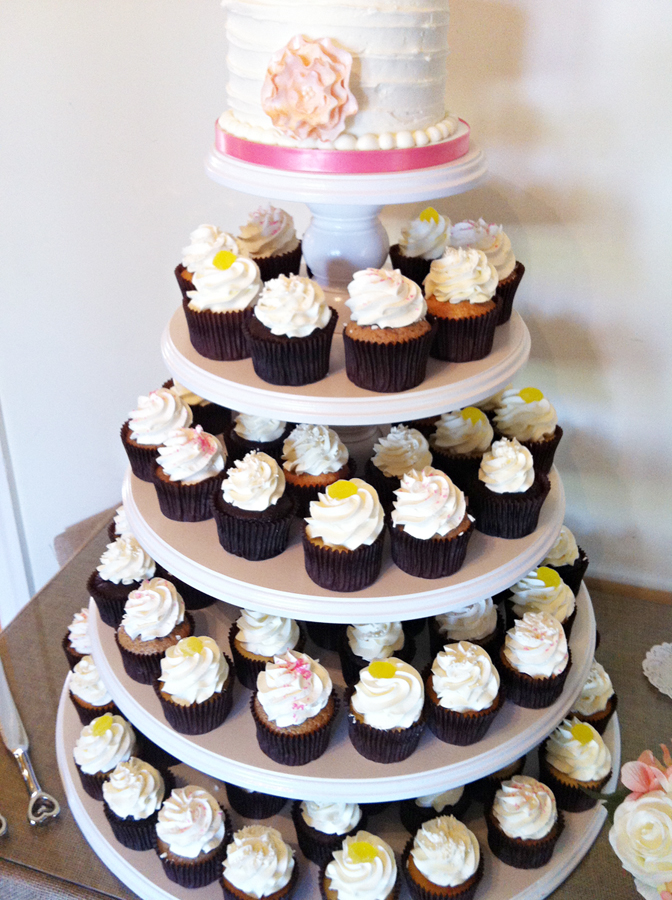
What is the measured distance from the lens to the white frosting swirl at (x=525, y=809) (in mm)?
1698

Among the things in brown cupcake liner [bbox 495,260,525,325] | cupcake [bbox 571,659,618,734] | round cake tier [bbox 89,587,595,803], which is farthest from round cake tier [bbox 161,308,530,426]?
cupcake [bbox 571,659,618,734]

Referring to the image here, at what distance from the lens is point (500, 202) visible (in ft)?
7.29

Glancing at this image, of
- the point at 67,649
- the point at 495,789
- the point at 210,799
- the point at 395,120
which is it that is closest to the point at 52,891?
the point at 210,799

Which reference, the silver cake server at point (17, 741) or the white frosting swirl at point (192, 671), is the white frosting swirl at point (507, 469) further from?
the silver cake server at point (17, 741)

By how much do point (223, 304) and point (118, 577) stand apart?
0.75 meters

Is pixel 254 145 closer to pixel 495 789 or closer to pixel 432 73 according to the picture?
pixel 432 73

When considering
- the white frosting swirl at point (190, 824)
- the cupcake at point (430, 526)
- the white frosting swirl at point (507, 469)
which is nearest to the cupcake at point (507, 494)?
the white frosting swirl at point (507, 469)

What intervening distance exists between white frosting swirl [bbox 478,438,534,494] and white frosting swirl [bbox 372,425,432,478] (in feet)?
0.45

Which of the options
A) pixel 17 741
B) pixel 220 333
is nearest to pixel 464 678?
pixel 220 333

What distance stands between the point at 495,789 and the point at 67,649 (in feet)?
3.73

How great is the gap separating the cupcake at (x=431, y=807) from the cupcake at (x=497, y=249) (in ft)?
3.46

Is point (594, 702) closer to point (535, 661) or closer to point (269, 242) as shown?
point (535, 661)

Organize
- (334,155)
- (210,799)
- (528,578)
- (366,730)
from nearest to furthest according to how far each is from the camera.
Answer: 1. (334,155)
2. (366,730)
3. (210,799)
4. (528,578)

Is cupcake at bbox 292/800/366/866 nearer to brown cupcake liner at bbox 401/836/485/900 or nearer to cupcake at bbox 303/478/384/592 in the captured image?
brown cupcake liner at bbox 401/836/485/900
